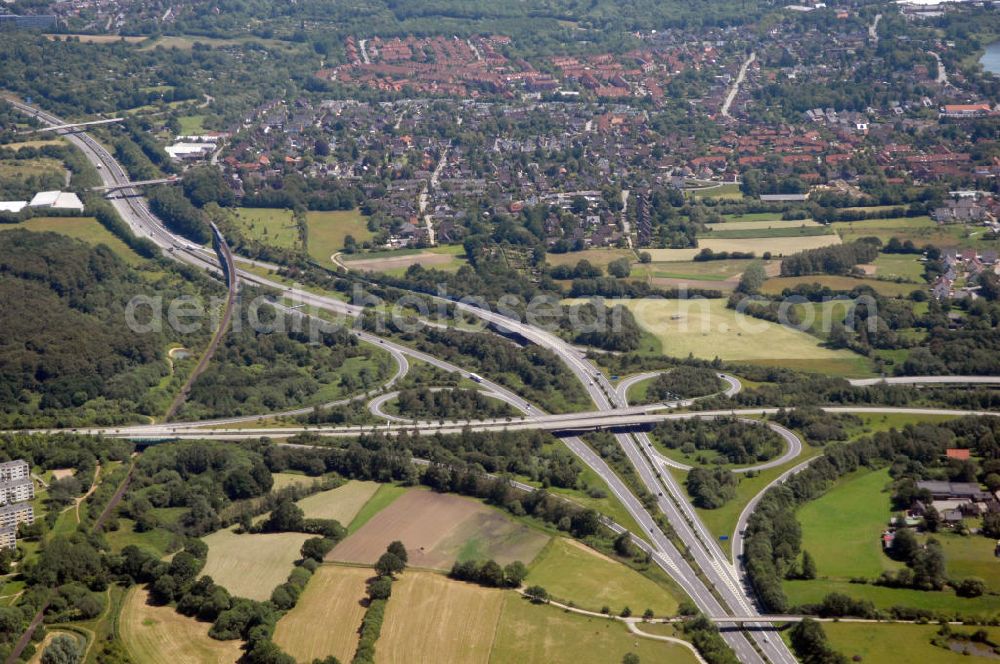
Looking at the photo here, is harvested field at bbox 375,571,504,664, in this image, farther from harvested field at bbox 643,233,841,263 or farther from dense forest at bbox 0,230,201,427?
harvested field at bbox 643,233,841,263

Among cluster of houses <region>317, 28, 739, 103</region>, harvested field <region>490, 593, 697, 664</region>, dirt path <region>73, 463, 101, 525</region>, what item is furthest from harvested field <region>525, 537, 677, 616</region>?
cluster of houses <region>317, 28, 739, 103</region>

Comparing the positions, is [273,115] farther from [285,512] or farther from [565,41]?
[285,512]

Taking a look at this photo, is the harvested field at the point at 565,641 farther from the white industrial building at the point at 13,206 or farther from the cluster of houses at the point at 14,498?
the white industrial building at the point at 13,206

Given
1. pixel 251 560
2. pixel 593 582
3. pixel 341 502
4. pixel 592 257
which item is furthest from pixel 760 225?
pixel 251 560

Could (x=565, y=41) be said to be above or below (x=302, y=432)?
above

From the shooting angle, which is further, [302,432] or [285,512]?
[302,432]

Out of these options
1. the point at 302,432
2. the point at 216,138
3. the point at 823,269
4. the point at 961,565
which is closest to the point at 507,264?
the point at 823,269

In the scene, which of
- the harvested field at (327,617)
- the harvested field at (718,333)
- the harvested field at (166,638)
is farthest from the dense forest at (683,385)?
the harvested field at (166,638)
